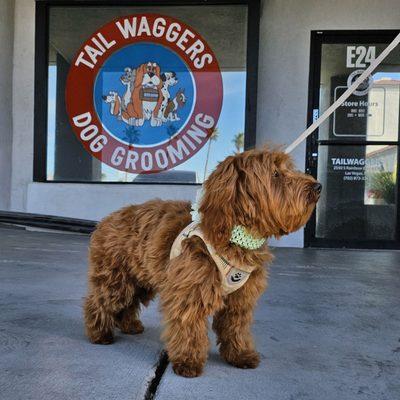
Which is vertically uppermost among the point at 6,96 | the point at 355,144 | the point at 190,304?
the point at 6,96

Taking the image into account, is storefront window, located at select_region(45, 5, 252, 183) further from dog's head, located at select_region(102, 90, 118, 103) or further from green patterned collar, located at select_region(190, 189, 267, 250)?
green patterned collar, located at select_region(190, 189, 267, 250)

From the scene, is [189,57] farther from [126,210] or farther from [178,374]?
[178,374]

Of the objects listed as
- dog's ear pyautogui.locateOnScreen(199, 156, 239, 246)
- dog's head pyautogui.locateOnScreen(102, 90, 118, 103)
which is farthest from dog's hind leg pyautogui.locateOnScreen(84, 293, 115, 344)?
dog's head pyautogui.locateOnScreen(102, 90, 118, 103)

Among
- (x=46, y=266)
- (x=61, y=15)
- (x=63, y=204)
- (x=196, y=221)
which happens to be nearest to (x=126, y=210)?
(x=196, y=221)

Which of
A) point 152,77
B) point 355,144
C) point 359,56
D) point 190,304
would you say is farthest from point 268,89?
point 190,304

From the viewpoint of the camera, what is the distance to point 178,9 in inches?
295

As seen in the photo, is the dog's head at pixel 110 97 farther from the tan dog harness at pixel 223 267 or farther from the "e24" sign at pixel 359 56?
the tan dog harness at pixel 223 267

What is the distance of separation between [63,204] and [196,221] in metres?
5.26

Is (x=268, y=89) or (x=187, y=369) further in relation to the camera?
(x=268, y=89)

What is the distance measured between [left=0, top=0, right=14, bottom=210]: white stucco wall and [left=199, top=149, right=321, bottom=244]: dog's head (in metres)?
6.05

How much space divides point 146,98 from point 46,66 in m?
1.54

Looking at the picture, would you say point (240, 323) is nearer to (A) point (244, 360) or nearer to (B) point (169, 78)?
(A) point (244, 360)

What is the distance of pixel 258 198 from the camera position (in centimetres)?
252

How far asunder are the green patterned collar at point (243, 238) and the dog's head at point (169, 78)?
5.32 meters
